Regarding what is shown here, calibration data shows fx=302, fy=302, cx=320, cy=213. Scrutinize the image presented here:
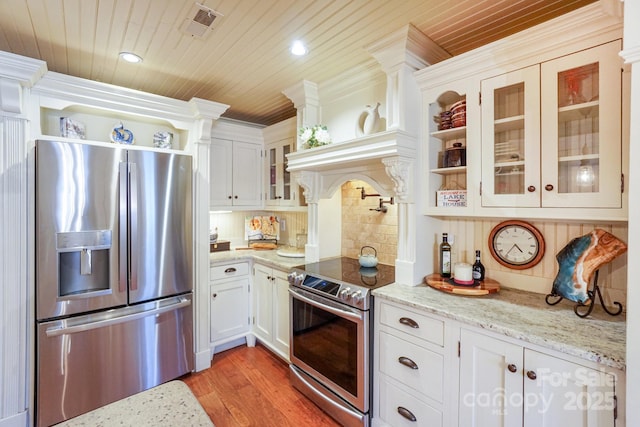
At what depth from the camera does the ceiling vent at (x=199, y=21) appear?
1.62m

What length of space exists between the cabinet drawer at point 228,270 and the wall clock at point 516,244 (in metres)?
2.20

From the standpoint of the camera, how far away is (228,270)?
295 cm

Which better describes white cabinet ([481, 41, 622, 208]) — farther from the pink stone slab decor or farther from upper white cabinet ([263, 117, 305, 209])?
upper white cabinet ([263, 117, 305, 209])

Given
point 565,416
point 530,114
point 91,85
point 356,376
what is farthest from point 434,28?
point 91,85

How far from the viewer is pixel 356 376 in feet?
6.25

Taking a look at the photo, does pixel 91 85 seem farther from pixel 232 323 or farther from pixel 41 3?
pixel 232 323

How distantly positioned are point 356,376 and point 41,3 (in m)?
2.71

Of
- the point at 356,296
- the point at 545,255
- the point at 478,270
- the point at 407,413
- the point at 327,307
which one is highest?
the point at 545,255

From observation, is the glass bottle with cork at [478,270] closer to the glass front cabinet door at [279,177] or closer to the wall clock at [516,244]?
the wall clock at [516,244]

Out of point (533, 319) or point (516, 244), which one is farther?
point (516, 244)

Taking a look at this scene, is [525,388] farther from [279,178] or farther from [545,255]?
[279,178]

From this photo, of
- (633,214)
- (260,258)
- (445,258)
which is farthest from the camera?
(260,258)

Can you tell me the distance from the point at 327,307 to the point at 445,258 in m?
0.86

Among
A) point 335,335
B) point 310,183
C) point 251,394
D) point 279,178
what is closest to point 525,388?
point 335,335
